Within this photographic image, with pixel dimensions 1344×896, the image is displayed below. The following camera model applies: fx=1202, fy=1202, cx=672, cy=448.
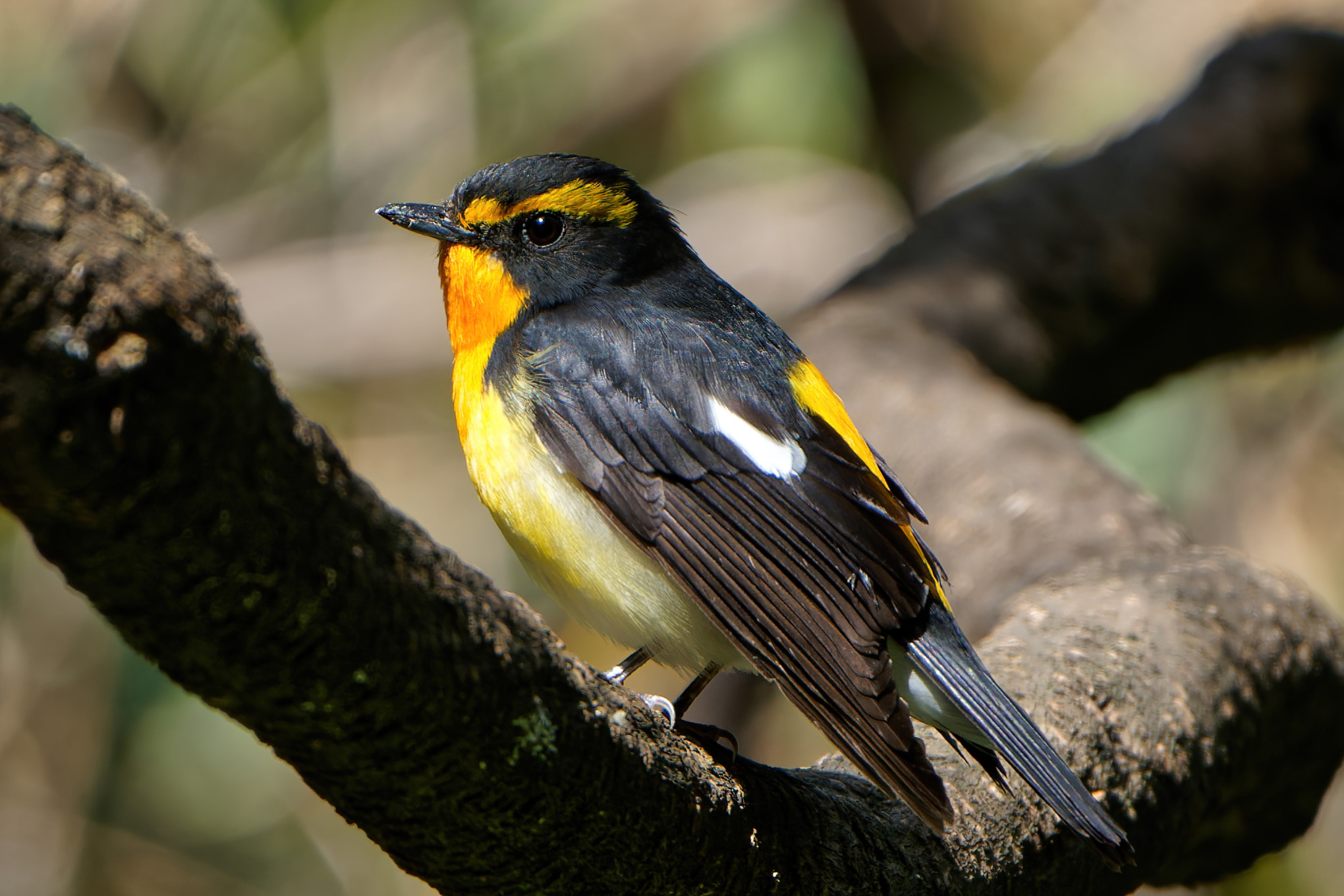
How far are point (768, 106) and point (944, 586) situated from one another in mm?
4109

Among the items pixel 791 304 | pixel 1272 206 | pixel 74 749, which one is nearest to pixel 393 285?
pixel 791 304

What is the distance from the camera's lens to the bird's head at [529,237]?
2.71 metres

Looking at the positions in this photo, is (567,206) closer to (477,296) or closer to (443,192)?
(477,296)

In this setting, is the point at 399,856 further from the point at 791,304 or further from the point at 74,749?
the point at 791,304

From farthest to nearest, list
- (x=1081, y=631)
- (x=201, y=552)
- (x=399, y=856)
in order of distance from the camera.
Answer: (x=1081, y=631) → (x=399, y=856) → (x=201, y=552)

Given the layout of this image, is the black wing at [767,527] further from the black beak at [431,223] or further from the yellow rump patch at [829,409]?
the black beak at [431,223]

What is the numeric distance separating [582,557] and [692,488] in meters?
0.24

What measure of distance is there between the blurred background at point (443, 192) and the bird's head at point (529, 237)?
2.56m

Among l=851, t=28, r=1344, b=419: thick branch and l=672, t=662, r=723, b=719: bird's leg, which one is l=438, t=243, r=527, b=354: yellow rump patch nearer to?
l=672, t=662, r=723, b=719: bird's leg

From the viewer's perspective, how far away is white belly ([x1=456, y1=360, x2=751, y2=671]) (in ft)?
7.24

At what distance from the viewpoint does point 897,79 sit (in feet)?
20.1

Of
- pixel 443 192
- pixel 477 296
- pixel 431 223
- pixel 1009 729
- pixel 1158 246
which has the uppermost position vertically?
pixel 443 192

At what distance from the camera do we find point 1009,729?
196 cm

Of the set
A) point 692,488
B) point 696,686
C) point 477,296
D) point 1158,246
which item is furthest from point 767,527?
point 1158,246
